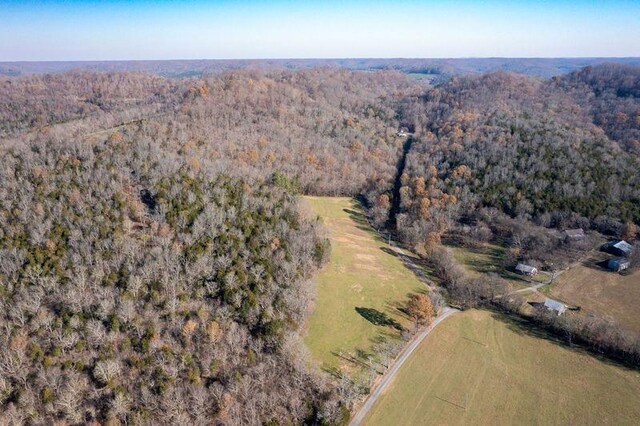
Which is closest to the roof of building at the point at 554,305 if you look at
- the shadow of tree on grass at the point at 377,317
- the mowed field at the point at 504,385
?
the mowed field at the point at 504,385

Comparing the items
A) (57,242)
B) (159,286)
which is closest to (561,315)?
(159,286)

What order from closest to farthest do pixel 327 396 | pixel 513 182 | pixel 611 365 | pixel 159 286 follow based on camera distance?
pixel 327 396 < pixel 611 365 < pixel 159 286 < pixel 513 182

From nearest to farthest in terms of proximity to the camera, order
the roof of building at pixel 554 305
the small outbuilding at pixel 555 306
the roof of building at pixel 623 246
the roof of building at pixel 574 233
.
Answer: the small outbuilding at pixel 555 306, the roof of building at pixel 554 305, the roof of building at pixel 623 246, the roof of building at pixel 574 233

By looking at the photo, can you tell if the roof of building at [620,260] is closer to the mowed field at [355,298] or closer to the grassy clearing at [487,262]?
the grassy clearing at [487,262]

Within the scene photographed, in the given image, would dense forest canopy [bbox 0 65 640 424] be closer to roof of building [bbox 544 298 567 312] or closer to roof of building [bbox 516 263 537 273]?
roof of building [bbox 516 263 537 273]

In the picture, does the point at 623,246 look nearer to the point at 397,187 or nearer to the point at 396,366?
the point at 397,187

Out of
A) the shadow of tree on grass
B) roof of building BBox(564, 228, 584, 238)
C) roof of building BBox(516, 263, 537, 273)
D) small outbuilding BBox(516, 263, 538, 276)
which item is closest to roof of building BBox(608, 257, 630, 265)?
roof of building BBox(564, 228, 584, 238)

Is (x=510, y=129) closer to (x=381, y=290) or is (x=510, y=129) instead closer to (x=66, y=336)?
(x=381, y=290)
